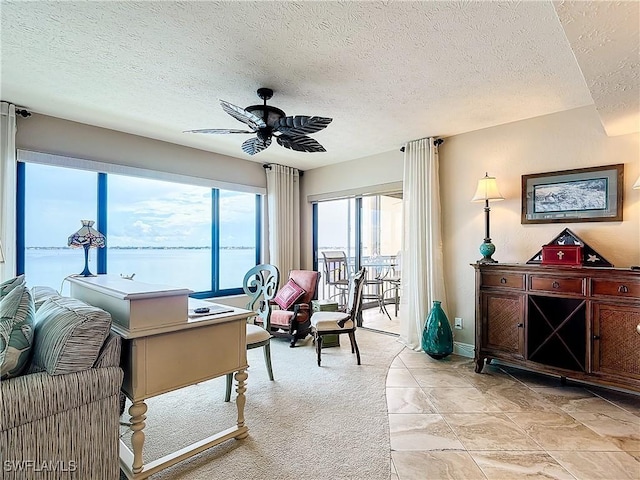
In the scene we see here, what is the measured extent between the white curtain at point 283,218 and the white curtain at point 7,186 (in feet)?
9.77

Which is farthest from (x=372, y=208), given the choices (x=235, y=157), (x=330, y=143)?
(x=235, y=157)

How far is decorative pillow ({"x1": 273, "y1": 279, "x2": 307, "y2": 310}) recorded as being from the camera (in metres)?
4.45

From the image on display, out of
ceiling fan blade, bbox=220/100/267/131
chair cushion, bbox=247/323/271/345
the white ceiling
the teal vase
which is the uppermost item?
the white ceiling

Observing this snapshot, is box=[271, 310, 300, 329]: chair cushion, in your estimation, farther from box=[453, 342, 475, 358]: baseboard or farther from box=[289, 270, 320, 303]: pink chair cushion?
box=[453, 342, 475, 358]: baseboard

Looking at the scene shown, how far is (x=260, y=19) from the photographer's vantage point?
1.88 metres

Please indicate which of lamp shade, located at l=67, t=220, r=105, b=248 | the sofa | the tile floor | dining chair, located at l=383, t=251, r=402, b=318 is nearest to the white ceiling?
lamp shade, located at l=67, t=220, r=105, b=248

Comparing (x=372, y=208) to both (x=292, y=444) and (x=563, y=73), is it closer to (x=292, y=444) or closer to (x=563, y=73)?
(x=563, y=73)

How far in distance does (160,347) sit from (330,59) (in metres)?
2.08

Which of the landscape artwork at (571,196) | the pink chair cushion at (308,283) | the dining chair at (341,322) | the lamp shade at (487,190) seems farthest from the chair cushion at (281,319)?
the landscape artwork at (571,196)

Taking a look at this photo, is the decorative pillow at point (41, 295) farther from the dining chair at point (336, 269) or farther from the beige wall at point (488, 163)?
the dining chair at point (336, 269)

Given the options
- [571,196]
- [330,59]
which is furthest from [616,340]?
[330,59]

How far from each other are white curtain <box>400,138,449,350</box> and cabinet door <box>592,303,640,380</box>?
1.50 metres

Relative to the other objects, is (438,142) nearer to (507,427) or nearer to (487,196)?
(487,196)

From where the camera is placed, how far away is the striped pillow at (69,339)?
59.6 inches
